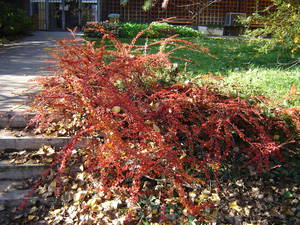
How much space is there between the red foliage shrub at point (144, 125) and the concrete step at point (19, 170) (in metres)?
0.45

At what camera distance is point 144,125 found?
8.00 feet

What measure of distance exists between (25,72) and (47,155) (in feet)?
10.5

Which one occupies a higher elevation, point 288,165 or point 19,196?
point 288,165

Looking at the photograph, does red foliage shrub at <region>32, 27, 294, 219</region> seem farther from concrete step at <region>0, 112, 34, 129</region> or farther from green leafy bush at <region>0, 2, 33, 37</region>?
green leafy bush at <region>0, 2, 33, 37</region>

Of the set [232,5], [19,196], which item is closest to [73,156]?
[19,196]

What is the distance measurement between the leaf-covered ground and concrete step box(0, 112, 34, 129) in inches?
19.5

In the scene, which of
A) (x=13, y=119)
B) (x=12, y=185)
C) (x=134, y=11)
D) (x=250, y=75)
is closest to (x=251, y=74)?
(x=250, y=75)

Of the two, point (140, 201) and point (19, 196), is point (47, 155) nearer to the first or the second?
point (19, 196)

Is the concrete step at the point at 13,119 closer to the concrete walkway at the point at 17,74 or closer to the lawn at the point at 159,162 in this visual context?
the concrete walkway at the point at 17,74

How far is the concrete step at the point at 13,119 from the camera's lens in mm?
3178

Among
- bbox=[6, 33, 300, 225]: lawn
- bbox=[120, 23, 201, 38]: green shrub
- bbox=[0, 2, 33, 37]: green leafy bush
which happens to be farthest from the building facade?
bbox=[6, 33, 300, 225]: lawn

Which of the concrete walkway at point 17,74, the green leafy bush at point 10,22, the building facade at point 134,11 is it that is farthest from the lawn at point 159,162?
the building facade at point 134,11

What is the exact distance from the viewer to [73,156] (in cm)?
294

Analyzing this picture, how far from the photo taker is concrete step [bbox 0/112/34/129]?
3178 millimetres
